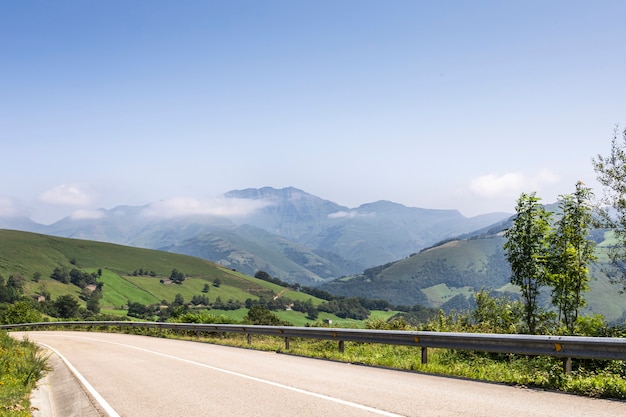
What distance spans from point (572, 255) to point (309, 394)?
2260cm

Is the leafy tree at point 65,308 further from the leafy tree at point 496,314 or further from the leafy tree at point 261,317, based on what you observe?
the leafy tree at point 496,314

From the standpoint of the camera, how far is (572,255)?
27.0 meters

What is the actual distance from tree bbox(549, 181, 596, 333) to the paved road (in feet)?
60.4

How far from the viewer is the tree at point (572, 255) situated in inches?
1064

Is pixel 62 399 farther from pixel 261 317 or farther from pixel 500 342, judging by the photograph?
pixel 261 317

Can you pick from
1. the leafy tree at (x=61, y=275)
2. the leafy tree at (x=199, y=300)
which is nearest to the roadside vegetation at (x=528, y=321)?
the leafy tree at (x=199, y=300)

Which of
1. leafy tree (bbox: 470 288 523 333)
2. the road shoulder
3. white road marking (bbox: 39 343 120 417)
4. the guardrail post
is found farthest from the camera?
leafy tree (bbox: 470 288 523 333)

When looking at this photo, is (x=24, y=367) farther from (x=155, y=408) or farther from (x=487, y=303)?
(x=487, y=303)

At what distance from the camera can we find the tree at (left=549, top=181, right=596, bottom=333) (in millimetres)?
27031

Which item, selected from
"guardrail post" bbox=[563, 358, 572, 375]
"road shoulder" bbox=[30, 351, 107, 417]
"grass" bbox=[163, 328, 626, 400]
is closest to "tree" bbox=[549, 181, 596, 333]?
"grass" bbox=[163, 328, 626, 400]

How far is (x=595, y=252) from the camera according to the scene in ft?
90.9

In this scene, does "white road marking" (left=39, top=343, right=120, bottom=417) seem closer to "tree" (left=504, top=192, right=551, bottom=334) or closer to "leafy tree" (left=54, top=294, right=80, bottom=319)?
"tree" (left=504, top=192, right=551, bottom=334)

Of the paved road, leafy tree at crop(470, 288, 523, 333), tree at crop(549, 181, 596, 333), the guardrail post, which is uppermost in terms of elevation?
tree at crop(549, 181, 596, 333)

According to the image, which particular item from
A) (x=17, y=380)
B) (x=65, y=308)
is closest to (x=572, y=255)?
(x=17, y=380)
